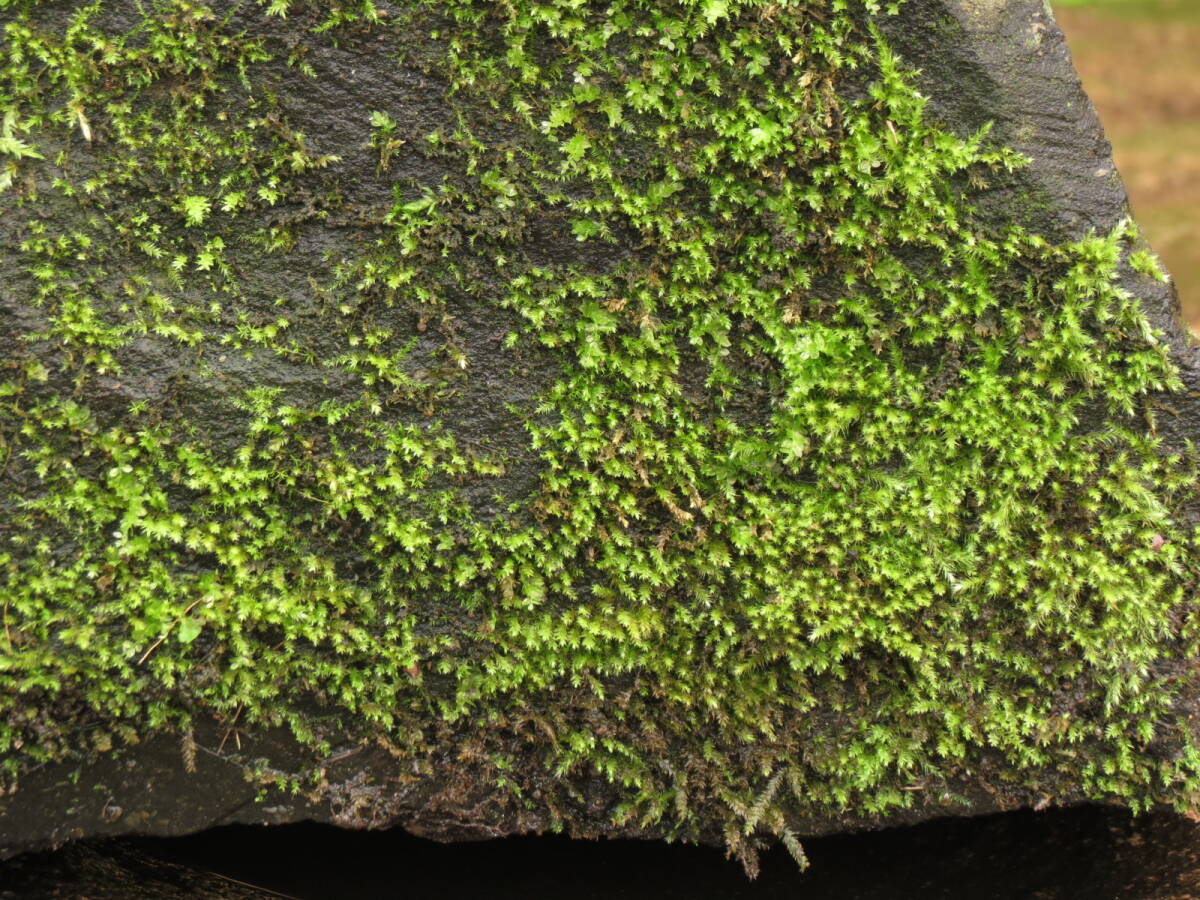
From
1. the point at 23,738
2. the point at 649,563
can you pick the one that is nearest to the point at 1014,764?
the point at 649,563

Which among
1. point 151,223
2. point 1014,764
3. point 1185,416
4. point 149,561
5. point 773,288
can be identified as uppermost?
point 1185,416

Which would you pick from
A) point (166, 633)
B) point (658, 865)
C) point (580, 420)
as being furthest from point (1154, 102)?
point (166, 633)

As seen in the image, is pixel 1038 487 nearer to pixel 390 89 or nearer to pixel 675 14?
pixel 675 14

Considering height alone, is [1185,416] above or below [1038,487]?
above

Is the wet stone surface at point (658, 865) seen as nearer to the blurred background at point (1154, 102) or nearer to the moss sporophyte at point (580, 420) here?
the moss sporophyte at point (580, 420)

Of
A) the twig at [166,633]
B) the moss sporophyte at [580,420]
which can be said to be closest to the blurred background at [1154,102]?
the moss sporophyte at [580,420]
